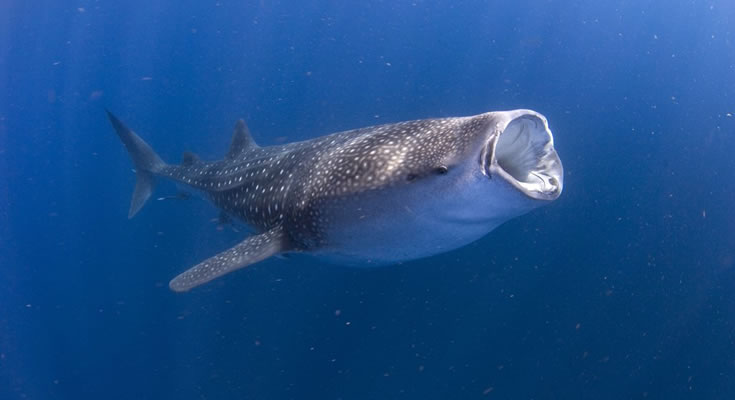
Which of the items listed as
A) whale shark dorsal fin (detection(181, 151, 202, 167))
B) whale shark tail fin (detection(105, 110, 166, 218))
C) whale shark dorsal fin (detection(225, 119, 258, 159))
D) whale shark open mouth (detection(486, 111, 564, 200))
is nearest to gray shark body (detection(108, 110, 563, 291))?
whale shark open mouth (detection(486, 111, 564, 200))

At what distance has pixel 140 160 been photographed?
8469 mm

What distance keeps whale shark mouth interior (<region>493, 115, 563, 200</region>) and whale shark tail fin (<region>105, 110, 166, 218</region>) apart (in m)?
6.86

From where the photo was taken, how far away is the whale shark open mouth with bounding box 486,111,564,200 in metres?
2.72

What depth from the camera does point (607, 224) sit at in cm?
1359

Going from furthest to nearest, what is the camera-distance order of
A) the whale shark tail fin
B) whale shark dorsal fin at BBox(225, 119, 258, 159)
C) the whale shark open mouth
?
the whale shark tail fin, whale shark dorsal fin at BBox(225, 119, 258, 159), the whale shark open mouth

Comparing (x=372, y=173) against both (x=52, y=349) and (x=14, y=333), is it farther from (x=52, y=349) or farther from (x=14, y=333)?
(x=14, y=333)

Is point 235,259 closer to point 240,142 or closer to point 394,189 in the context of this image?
point 394,189

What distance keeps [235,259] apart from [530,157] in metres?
2.82

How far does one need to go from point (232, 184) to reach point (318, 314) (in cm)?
472

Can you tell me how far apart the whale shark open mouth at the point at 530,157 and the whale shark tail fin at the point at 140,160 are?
271 inches

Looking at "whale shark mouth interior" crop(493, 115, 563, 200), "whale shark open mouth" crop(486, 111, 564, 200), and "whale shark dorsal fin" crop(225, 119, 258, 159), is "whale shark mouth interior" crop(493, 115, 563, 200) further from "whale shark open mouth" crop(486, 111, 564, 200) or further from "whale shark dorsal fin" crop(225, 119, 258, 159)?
"whale shark dorsal fin" crop(225, 119, 258, 159)

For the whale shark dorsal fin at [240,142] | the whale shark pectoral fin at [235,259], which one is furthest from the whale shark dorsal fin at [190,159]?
the whale shark pectoral fin at [235,259]

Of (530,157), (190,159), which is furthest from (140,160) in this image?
(530,157)

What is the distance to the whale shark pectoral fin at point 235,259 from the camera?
13.8 ft
